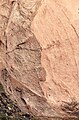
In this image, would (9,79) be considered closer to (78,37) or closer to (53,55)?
(53,55)

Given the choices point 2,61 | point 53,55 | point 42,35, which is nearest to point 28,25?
point 42,35

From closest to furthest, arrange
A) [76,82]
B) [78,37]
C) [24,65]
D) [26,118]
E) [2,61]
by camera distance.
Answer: [78,37], [76,82], [24,65], [2,61], [26,118]

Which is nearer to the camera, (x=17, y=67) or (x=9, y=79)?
(x=17, y=67)

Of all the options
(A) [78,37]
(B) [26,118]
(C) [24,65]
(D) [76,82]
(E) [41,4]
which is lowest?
(B) [26,118]

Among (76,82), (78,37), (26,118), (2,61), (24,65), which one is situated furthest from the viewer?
(26,118)

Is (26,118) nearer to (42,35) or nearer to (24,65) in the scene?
(24,65)

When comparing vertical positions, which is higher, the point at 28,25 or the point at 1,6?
the point at 1,6
